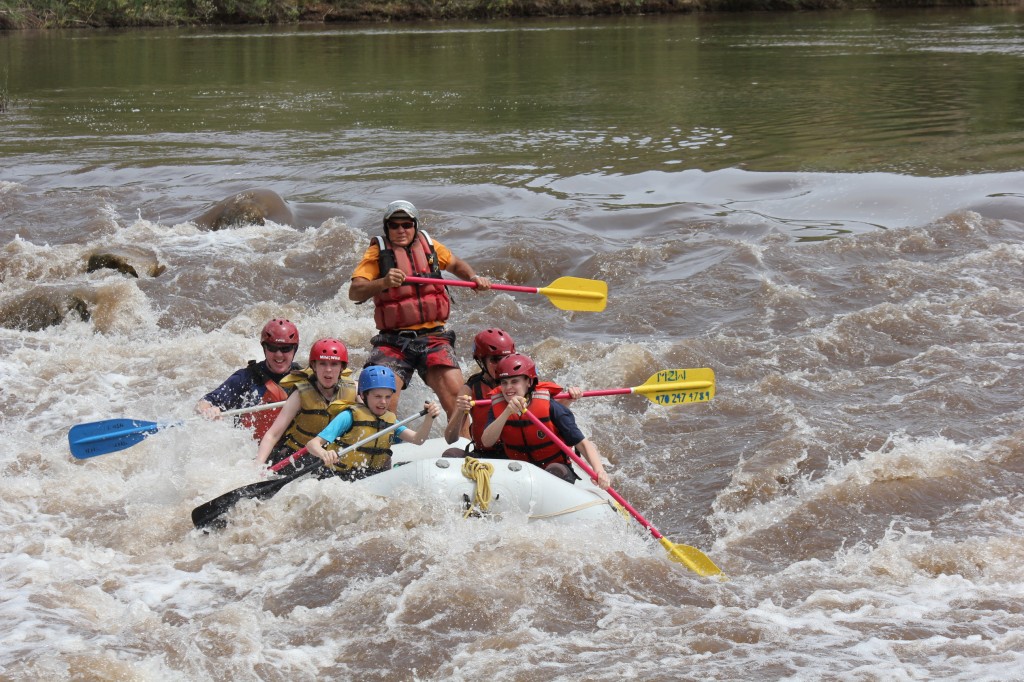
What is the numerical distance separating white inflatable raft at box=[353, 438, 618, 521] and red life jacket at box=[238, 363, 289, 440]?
1140 mm

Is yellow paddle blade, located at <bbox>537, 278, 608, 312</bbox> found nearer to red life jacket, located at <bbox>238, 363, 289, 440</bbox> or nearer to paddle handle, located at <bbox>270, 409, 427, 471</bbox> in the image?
paddle handle, located at <bbox>270, 409, 427, 471</bbox>

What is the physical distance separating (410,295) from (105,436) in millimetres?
2101

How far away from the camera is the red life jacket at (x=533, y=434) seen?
6594mm

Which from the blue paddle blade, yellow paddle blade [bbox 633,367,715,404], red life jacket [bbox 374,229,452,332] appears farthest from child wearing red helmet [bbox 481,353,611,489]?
the blue paddle blade

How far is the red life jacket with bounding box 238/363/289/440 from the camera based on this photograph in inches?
288

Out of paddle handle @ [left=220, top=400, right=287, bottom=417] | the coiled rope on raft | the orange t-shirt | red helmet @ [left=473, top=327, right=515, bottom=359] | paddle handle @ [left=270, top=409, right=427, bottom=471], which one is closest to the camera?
the coiled rope on raft

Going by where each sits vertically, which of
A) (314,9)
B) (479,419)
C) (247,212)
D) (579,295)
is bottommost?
(479,419)

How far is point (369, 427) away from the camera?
6.81m

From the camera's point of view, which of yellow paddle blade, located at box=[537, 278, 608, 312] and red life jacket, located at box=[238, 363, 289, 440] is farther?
yellow paddle blade, located at box=[537, 278, 608, 312]

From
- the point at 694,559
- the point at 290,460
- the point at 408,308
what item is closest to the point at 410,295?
the point at 408,308

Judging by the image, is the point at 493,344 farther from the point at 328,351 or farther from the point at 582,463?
the point at 328,351

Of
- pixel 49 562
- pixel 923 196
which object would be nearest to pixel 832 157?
pixel 923 196

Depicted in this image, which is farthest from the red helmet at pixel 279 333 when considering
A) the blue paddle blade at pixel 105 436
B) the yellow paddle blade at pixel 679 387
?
the yellow paddle blade at pixel 679 387

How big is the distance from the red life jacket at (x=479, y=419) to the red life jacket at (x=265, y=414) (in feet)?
4.01
